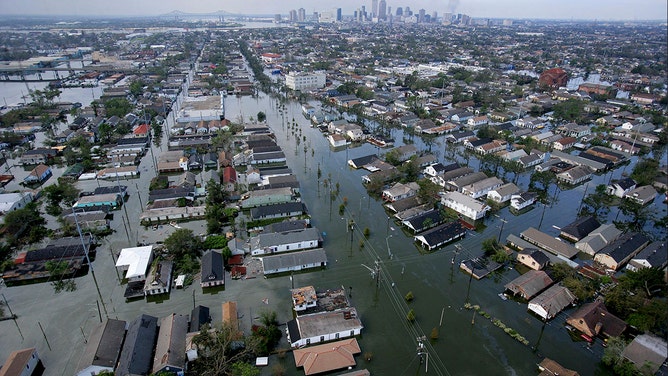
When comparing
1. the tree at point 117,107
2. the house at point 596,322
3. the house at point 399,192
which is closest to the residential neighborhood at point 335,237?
the house at point 596,322

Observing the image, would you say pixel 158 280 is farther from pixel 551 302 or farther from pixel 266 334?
pixel 551 302

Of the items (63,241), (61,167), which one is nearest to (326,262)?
(63,241)

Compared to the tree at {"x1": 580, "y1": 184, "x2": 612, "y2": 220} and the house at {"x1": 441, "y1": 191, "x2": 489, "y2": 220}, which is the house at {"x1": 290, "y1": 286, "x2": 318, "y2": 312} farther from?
the tree at {"x1": 580, "y1": 184, "x2": 612, "y2": 220}

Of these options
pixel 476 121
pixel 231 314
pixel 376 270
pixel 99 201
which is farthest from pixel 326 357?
pixel 476 121

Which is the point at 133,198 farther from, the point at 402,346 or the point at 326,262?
the point at 402,346

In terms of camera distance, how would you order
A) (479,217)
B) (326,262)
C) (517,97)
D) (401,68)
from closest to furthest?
(326,262) < (479,217) < (517,97) < (401,68)

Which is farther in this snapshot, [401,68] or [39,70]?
[401,68]

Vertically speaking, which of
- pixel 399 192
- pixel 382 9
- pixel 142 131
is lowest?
pixel 399 192

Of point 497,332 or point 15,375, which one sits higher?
point 15,375
